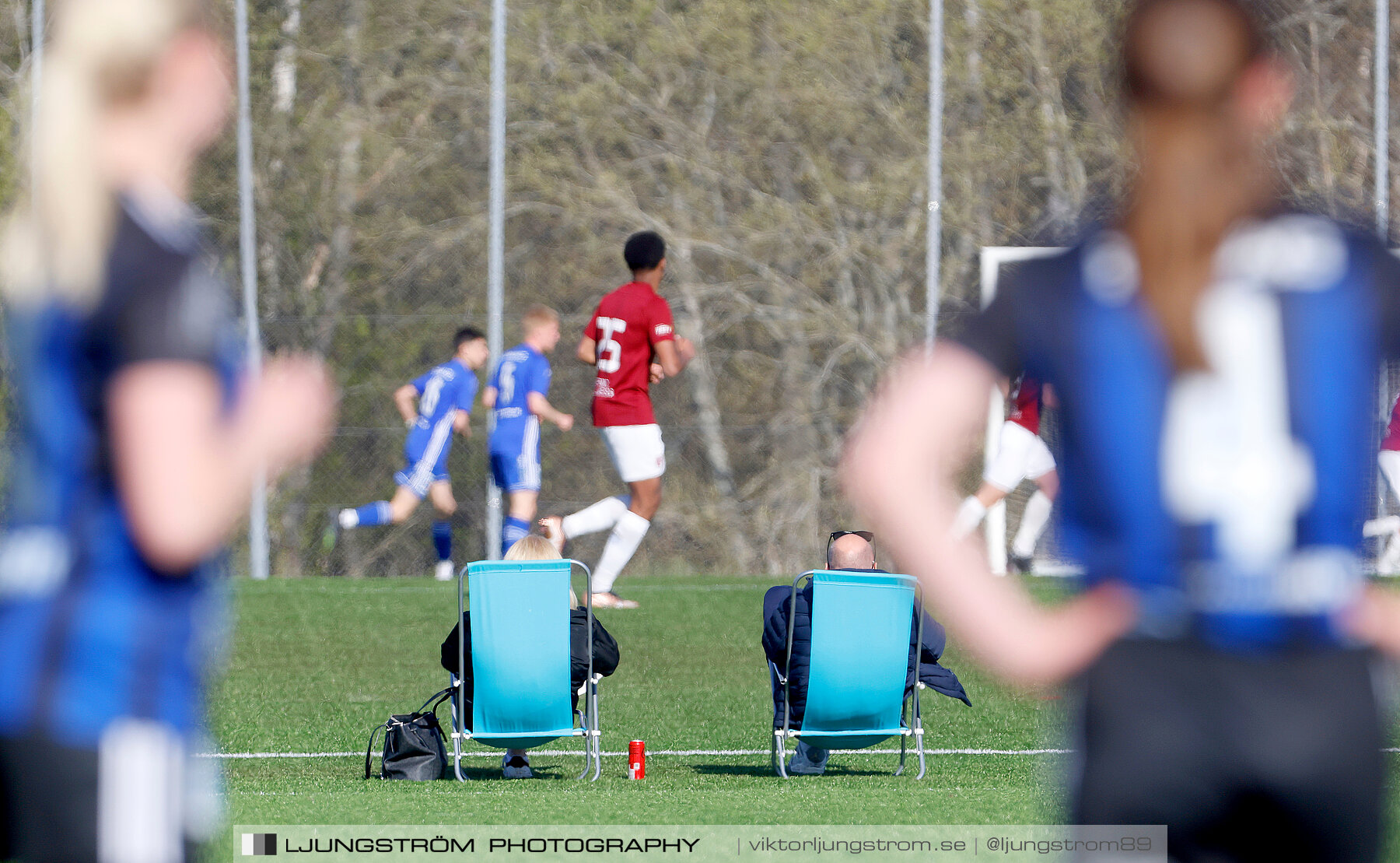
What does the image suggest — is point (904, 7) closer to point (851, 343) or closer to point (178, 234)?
point (851, 343)

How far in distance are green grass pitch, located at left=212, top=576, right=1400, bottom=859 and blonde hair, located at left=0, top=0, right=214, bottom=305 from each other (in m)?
2.03

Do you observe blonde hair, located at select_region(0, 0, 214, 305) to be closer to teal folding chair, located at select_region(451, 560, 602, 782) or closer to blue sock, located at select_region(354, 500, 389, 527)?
teal folding chair, located at select_region(451, 560, 602, 782)

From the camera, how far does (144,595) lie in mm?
2094

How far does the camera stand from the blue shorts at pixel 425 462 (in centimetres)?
1648

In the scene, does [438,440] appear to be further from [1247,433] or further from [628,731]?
[1247,433]

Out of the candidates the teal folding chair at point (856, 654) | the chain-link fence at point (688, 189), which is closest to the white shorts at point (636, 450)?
the chain-link fence at point (688, 189)

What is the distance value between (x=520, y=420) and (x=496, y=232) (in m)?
3.18

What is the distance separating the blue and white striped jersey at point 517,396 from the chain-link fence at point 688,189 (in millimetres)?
2693

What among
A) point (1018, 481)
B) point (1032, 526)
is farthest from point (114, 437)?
point (1032, 526)

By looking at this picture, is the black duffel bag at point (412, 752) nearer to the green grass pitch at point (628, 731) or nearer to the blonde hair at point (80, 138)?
the green grass pitch at point (628, 731)

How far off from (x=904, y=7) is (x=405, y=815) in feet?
44.6

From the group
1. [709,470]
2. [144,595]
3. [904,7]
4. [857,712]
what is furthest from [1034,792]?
[904,7]

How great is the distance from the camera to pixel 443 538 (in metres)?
16.7

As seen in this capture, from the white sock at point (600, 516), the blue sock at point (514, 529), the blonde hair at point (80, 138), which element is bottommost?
the blue sock at point (514, 529)
